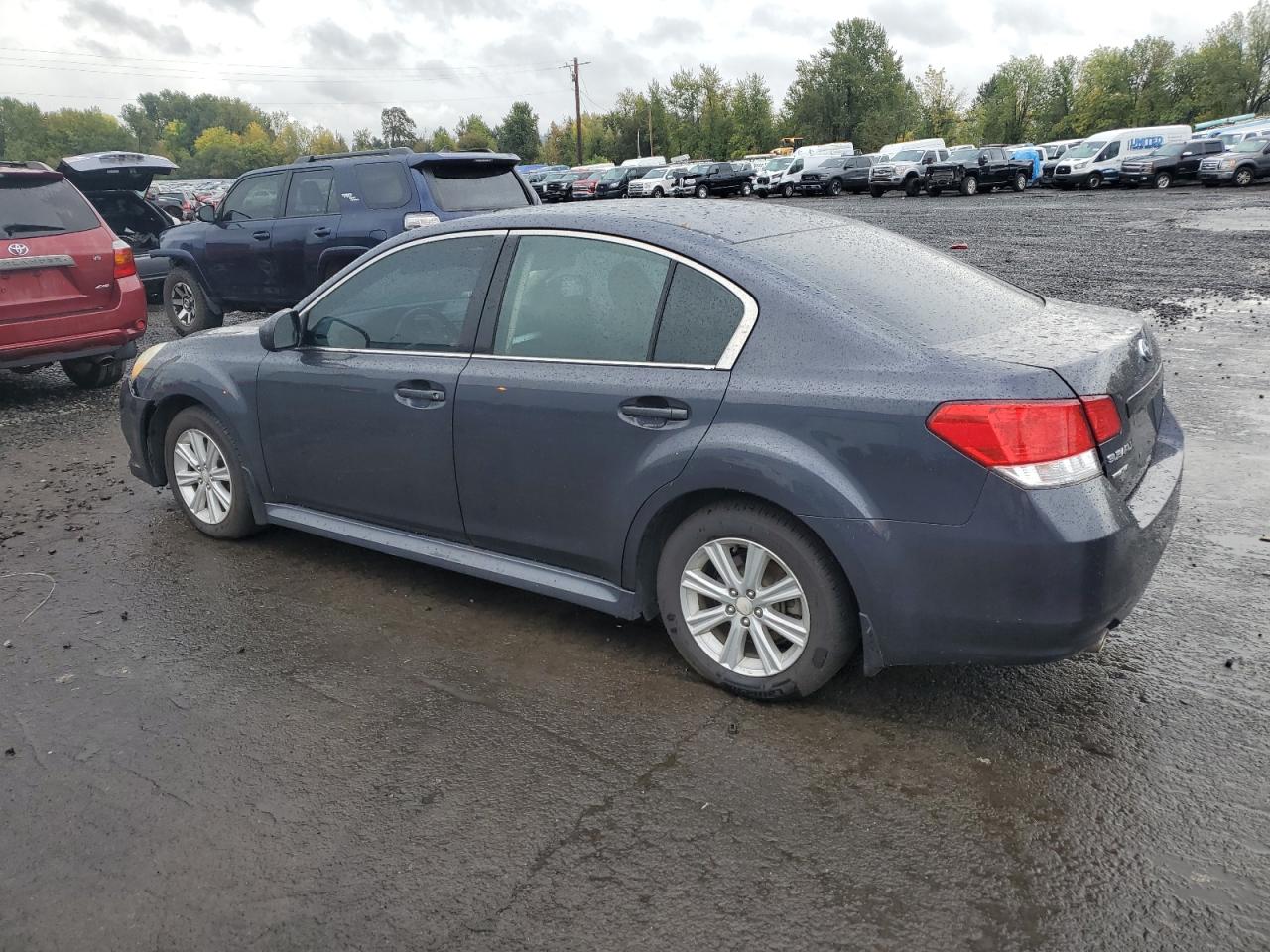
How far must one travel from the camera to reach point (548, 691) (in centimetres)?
381

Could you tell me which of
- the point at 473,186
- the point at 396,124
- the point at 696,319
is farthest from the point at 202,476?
the point at 396,124

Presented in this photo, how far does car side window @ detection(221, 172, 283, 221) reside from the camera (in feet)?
37.5

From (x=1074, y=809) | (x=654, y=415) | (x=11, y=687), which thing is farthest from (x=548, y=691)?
(x=11, y=687)

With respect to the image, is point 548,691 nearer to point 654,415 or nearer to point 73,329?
point 654,415

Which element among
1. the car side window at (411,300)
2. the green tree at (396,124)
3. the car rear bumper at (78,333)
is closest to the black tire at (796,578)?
the car side window at (411,300)

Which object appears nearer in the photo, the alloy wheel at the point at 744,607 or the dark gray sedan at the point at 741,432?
the dark gray sedan at the point at 741,432

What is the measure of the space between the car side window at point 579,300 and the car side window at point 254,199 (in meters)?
8.21

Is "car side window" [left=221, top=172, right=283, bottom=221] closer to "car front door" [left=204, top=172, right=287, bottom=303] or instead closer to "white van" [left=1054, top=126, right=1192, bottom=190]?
"car front door" [left=204, top=172, right=287, bottom=303]

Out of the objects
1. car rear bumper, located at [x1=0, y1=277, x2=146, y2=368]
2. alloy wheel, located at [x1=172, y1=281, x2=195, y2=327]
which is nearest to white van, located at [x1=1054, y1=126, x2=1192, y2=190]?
alloy wheel, located at [x1=172, y1=281, x2=195, y2=327]

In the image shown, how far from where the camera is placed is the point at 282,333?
4.79 metres

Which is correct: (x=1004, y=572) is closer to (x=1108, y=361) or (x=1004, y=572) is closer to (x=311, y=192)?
(x=1108, y=361)

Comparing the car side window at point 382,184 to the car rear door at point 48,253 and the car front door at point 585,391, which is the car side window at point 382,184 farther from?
the car front door at point 585,391

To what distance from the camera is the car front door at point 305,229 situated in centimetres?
1082

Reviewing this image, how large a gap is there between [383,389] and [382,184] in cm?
664
